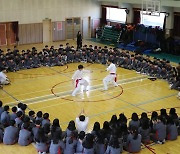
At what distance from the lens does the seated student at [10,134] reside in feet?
32.0

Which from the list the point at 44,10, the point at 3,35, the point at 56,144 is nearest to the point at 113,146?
the point at 56,144

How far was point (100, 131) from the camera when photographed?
363 inches

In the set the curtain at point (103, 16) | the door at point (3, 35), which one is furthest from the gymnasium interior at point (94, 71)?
the curtain at point (103, 16)

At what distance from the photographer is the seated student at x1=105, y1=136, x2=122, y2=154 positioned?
8812 mm

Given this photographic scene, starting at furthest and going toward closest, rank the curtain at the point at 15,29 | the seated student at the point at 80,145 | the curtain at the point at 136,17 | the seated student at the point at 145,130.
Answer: the curtain at the point at 136,17, the curtain at the point at 15,29, the seated student at the point at 145,130, the seated student at the point at 80,145

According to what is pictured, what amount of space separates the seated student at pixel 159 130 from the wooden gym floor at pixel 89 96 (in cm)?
24

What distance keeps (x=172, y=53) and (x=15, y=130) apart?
17.4m

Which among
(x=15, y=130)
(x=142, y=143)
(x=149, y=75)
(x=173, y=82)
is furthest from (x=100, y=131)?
(x=149, y=75)

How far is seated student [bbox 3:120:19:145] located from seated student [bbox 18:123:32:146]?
0.21 metres

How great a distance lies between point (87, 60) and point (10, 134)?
12032 millimetres

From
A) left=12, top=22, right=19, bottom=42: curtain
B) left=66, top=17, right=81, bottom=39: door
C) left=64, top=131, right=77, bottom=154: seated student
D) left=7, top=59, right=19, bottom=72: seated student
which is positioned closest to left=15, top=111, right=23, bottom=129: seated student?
left=64, top=131, right=77, bottom=154: seated student

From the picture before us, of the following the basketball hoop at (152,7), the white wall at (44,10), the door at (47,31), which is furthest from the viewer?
the door at (47,31)

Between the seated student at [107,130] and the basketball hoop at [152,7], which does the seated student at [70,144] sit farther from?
the basketball hoop at [152,7]

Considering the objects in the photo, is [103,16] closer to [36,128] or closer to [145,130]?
[145,130]
